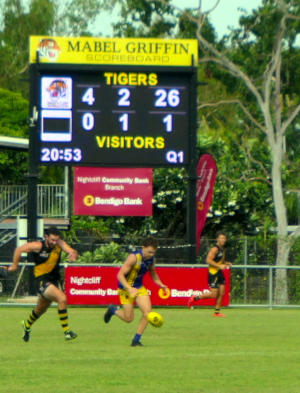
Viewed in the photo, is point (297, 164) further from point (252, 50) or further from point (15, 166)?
point (15, 166)

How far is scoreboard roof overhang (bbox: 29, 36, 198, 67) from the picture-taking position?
28797 mm

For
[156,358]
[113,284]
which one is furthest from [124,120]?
[156,358]

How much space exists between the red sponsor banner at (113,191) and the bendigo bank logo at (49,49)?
116 inches

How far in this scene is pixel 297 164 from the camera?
37.0 meters

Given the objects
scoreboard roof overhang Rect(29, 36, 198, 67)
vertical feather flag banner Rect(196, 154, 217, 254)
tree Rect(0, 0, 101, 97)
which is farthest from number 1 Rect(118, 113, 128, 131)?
tree Rect(0, 0, 101, 97)

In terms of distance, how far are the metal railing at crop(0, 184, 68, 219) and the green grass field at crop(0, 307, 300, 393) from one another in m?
16.1

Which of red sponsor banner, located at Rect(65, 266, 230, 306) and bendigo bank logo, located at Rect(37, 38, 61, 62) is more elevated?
bendigo bank logo, located at Rect(37, 38, 61, 62)

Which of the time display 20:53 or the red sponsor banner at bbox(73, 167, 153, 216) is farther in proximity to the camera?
the red sponsor banner at bbox(73, 167, 153, 216)

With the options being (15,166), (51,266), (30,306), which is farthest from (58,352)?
(15,166)

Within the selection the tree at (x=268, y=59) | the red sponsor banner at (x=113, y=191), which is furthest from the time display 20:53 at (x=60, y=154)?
the tree at (x=268, y=59)

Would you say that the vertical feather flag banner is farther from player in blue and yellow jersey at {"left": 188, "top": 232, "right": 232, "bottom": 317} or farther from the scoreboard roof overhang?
player in blue and yellow jersey at {"left": 188, "top": 232, "right": 232, "bottom": 317}

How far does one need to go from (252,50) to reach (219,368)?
77.7ft

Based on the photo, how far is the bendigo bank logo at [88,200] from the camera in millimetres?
30098

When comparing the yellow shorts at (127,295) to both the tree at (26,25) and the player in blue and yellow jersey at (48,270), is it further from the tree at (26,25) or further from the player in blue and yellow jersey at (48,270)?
the tree at (26,25)
